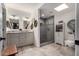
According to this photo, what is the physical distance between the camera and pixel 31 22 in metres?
1.23

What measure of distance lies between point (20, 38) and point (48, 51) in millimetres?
501

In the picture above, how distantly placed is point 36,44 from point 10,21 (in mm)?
573

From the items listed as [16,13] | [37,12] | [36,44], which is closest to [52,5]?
[37,12]

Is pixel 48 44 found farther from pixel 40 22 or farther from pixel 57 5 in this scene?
pixel 57 5

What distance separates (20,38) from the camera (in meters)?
1.19

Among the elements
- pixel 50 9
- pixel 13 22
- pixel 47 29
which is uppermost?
pixel 50 9

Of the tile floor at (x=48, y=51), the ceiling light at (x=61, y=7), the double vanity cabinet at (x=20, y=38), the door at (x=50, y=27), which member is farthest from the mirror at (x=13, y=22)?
the ceiling light at (x=61, y=7)

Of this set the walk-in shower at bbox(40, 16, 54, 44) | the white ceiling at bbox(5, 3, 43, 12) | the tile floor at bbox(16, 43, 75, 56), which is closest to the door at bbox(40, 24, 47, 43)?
the walk-in shower at bbox(40, 16, 54, 44)

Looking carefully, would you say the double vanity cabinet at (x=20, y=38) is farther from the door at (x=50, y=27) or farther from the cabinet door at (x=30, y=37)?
the door at (x=50, y=27)

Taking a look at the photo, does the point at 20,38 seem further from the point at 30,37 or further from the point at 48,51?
the point at 48,51

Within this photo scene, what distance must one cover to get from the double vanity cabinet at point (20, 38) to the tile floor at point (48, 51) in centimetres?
9

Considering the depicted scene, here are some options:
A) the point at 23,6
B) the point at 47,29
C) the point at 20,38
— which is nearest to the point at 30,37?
the point at 20,38

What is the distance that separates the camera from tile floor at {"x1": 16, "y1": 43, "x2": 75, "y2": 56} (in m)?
1.12

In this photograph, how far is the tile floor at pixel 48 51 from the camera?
3.67 feet
